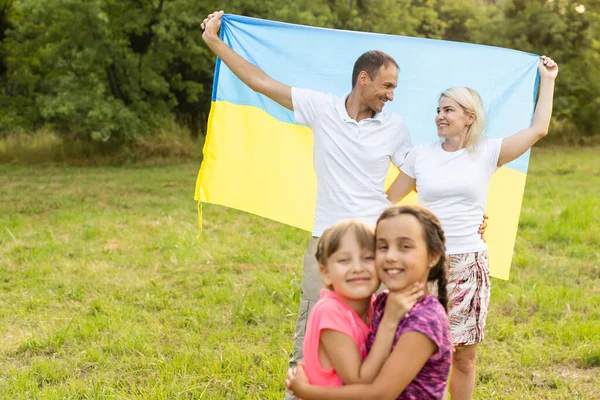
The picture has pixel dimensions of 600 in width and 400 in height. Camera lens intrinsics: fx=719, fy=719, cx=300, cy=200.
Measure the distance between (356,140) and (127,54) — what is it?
13.7 metres

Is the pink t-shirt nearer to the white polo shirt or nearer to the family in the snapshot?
the family

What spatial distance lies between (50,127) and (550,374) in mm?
15331

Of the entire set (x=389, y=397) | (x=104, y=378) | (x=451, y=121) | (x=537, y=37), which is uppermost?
(x=537, y=37)

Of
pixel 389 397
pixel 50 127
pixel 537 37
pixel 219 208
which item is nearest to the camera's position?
pixel 389 397

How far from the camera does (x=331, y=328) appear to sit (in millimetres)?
2148

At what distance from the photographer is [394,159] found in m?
3.46

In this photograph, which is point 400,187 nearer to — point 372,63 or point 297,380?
point 372,63

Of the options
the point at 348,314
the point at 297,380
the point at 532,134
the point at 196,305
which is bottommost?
the point at 196,305

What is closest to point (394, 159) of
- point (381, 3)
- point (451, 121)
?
point (451, 121)

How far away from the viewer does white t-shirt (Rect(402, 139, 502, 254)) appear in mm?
3359

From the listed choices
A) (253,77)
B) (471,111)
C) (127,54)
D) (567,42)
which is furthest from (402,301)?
(567,42)

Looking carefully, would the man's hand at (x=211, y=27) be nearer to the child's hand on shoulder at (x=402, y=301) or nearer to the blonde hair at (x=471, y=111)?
the blonde hair at (x=471, y=111)

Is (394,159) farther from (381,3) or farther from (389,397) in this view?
(381,3)

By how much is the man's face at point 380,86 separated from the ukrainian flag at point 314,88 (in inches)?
35.2
